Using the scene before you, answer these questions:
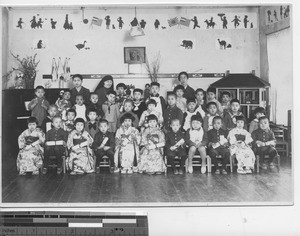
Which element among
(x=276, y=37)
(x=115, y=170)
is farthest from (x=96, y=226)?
(x=276, y=37)

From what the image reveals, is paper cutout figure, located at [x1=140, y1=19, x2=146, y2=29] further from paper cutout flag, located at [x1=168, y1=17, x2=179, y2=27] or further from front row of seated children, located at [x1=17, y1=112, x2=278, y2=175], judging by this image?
front row of seated children, located at [x1=17, y1=112, x2=278, y2=175]

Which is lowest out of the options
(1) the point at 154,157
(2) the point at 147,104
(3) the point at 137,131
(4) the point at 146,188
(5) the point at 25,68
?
(4) the point at 146,188

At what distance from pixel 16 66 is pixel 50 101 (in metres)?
0.20

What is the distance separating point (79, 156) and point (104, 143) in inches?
4.7

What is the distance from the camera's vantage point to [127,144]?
190cm

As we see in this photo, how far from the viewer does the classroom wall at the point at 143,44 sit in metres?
1.83

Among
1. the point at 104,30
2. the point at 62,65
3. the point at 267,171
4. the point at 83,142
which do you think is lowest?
the point at 267,171

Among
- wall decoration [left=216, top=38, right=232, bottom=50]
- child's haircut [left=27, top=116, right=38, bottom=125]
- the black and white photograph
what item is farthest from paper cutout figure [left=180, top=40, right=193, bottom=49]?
child's haircut [left=27, top=116, right=38, bottom=125]

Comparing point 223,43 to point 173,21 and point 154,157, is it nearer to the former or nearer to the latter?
point 173,21

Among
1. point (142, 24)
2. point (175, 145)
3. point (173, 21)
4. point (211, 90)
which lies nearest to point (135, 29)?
point (142, 24)

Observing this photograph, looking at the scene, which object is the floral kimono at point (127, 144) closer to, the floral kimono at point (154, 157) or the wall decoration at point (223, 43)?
the floral kimono at point (154, 157)

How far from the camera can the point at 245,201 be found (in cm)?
177

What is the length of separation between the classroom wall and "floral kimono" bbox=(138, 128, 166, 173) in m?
0.20

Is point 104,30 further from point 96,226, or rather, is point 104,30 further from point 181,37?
point 96,226
